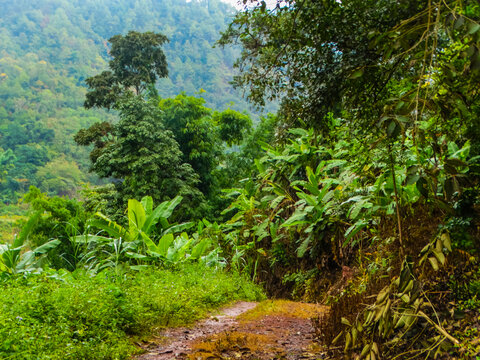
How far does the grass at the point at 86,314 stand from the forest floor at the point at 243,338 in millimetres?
211

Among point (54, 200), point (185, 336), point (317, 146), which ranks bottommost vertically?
point (185, 336)

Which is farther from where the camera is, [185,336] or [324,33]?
[185,336]

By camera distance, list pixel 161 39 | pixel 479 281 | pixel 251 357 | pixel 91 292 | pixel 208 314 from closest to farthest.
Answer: pixel 479 281, pixel 251 357, pixel 91 292, pixel 208 314, pixel 161 39

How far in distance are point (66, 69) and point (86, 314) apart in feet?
220

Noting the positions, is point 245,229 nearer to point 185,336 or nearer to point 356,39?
point 185,336

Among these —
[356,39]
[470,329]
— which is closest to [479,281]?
[470,329]

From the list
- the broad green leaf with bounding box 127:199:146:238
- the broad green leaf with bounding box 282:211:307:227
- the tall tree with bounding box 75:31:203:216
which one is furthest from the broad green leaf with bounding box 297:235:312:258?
the tall tree with bounding box 75:31:203:216

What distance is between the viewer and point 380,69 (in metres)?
2.68

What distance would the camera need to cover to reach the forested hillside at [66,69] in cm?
4197

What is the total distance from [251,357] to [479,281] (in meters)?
1.66

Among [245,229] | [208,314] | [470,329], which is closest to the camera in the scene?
[470,329]

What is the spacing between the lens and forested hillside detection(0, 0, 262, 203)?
42.0 m

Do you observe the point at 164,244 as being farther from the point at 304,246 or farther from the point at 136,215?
the point at 304,246

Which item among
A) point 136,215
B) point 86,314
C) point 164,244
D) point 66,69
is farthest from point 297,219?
point 66,69
